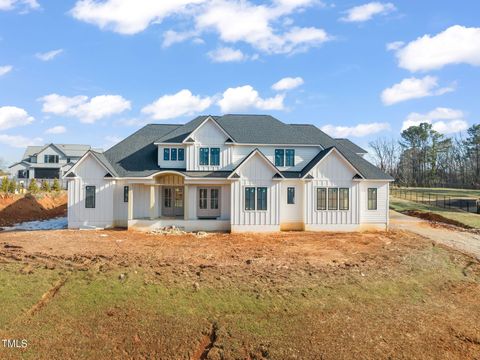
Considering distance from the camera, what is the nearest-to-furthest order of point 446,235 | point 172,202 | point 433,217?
point 446,235
point 172,202
point 433,217

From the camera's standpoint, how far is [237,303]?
8898mm

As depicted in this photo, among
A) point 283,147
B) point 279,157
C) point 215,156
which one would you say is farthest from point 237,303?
point 283,147

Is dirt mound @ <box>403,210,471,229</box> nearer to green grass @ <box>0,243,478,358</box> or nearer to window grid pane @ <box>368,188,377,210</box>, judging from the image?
window grid pane @ <box>368,188,377,210</box>

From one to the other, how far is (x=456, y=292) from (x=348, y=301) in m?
4.02

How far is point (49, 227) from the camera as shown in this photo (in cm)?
2045

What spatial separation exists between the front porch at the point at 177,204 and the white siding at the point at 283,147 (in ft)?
7.65

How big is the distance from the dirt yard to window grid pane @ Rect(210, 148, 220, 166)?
763cm

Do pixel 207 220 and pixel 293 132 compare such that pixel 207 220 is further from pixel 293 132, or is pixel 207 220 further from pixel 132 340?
pixel 132 340

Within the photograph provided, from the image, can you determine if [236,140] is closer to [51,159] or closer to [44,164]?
[51,159]

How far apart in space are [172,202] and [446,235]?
1765 cm

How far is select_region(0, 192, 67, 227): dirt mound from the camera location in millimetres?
24688

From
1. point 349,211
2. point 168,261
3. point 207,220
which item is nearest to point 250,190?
point 207,220

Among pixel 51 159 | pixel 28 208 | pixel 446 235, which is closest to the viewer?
pixel 446 235

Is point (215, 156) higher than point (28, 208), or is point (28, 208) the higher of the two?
point (215, 156)
